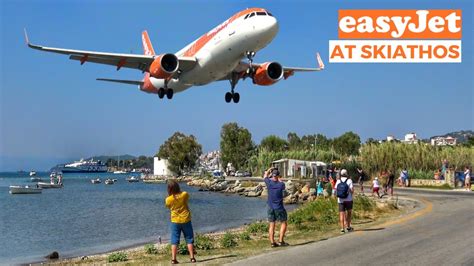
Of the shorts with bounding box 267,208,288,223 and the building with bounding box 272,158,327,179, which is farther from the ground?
the building with bounding box 272,158,327,179

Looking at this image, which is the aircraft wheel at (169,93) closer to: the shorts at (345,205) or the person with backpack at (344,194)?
the person with backpack at (344,194)

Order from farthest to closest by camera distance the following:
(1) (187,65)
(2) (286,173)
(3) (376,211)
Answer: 1. (2) (286,173)
2. (1) (187,65)
3. (3) (376,211)

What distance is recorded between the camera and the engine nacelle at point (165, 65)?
32844 millimetres

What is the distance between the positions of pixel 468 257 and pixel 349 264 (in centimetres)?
251

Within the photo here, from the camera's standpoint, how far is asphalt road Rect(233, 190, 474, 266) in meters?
11.4

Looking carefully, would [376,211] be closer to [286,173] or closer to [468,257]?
[468,257]

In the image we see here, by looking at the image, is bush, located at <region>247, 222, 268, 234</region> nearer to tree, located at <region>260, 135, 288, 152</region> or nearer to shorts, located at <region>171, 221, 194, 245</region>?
shorts, located at <region>171, 221, 194, 245</region>

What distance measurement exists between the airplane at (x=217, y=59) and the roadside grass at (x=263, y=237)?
10.1 m

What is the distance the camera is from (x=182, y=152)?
484 feet

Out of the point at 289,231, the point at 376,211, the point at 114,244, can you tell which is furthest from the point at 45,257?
the point at 376,211

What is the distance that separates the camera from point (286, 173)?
80688 millimetres

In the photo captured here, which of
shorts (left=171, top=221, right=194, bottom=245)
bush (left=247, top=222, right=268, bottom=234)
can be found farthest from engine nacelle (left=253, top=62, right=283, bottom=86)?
shorts (left=171, top=221, right=194, bottom=245)

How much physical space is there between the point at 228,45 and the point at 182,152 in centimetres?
11805

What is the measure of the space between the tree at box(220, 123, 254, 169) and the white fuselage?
100433mm
